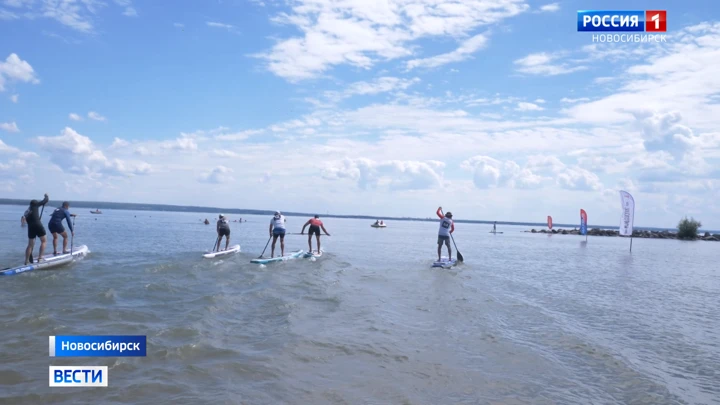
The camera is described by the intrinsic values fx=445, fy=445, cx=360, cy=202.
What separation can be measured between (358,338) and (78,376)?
4487 millimetres

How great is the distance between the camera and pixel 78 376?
598cm

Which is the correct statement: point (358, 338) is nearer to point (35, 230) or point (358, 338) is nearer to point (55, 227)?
point (35, 230)

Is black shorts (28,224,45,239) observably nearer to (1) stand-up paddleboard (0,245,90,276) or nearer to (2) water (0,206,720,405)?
(1) stand-up paddleboard (0,245,90,276)

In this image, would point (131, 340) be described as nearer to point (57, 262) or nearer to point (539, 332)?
point (539, 332)

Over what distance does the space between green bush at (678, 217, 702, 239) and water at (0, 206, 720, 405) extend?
64386 mm

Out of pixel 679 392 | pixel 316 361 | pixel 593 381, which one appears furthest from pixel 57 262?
pixel 679 392

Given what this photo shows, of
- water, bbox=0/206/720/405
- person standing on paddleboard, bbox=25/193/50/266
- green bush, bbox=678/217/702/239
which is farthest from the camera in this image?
green bush, bbox=678/217/702/239

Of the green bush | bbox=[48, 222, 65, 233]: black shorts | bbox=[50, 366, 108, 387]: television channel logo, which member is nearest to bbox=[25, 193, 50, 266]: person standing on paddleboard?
bbox=[48, 222, 65, 233]: black shorts

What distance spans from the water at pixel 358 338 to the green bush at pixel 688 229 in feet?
211
